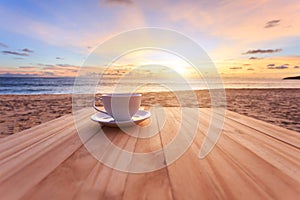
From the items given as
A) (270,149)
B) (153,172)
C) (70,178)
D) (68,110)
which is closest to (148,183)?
(153,172)

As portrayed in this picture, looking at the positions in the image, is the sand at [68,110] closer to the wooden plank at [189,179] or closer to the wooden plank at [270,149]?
the wooden plank at [270,149]

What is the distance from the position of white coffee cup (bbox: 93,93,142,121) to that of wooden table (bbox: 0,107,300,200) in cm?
11

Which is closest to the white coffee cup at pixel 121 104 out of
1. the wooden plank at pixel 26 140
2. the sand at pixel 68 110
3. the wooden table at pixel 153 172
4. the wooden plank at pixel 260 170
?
the wooden table at pixel 153 172

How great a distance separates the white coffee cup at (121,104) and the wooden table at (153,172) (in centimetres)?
11

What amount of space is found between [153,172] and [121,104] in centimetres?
33

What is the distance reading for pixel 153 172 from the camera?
0.38 m

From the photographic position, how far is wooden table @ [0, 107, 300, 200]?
12.0 inches

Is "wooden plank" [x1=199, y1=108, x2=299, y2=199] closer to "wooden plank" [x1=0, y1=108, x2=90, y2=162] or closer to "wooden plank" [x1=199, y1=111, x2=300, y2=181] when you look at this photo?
"wooden plank" [x1=199, y1=111, x2=300, y2=181]

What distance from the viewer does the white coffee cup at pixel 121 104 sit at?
2.12 ft

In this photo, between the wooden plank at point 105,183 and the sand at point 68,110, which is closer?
the wooden plank at point 105,183

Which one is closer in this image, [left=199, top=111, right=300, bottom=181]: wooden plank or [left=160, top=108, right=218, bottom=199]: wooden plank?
[left=160, top=108, right=218, bottom=199]: wooden plank

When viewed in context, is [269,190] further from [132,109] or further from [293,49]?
[293,49]

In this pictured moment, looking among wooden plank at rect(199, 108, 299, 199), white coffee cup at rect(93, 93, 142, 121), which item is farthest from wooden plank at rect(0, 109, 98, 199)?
wooden plank at rect(199, 108, 299, 199)

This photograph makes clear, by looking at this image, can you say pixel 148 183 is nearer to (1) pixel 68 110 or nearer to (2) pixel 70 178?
(2) pixel 70 178
